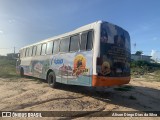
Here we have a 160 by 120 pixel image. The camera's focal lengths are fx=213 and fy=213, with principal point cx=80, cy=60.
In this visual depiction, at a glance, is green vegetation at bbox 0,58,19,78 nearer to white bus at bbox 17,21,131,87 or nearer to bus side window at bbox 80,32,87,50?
white bus at bbox 17,21,131,87

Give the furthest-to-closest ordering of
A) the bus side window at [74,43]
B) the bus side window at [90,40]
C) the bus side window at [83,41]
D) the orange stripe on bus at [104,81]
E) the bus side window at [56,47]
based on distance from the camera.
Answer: the bus side window at [56,47], the bus side window at [74,43], the bus side window at [83,41], the bus side window at [90,40], the orange stripe on bus at [104,81]

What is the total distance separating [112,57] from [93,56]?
92cm

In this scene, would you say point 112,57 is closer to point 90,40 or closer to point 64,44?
point 90,40

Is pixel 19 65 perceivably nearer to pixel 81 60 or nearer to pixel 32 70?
pixel 32 70

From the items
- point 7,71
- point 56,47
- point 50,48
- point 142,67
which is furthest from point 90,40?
point 142,67

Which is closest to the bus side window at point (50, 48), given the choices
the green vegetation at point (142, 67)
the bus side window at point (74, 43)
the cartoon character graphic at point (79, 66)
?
the bus side window at point (74, 43)

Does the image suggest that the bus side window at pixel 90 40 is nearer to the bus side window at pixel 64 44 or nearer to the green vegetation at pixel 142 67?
the bus side window at pixel 64 44

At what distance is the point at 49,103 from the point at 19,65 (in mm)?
13722

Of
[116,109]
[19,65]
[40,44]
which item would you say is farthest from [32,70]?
[116,109]

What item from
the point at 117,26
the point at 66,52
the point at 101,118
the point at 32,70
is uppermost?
the point at 117,26

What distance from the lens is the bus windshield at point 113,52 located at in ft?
29.7

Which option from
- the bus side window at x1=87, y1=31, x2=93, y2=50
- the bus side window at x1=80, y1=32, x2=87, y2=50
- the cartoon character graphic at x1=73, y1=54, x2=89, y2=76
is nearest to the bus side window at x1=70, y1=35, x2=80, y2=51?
the bus side window at x1=80, y1=32, x2=87, y2=50

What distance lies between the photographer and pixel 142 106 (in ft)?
29.7

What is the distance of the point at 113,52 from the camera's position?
9.48 metres
